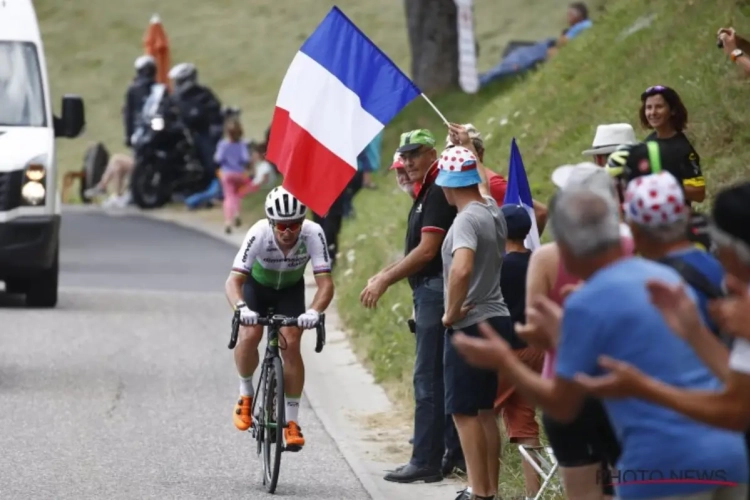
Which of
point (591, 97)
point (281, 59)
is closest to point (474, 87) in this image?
point (591, 97)

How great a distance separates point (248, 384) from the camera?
10.2 m

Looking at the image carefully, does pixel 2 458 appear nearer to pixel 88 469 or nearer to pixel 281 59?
pixel 88 469

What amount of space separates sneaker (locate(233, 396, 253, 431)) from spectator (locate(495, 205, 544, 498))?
1.74 metres

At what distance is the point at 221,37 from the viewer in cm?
5953

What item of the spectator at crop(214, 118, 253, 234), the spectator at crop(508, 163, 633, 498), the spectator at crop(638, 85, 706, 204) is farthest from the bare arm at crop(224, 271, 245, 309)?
the spectator at crop(214, 118, 253, 234)

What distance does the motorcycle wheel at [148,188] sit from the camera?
32.3m

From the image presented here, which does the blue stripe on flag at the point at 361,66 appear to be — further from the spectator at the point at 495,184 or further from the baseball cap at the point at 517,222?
the baseball cap at the point at 517,222

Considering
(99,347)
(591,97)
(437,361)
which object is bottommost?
(99,347)

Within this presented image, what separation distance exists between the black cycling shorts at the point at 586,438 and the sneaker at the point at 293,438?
11.8ft

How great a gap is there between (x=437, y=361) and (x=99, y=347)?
19.7ft

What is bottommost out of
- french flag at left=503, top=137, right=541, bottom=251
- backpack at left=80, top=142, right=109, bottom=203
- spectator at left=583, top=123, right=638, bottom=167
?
backpack at left=80, top=142, right=109, bottom=203

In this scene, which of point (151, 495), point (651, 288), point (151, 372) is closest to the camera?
point (651, 288)

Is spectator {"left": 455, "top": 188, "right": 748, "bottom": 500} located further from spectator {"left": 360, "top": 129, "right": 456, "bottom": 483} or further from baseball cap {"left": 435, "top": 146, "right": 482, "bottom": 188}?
spectator {"left": 360, "top": 129, "right": 456, "bottom": 483}

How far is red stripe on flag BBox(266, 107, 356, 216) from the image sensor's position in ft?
33.9
